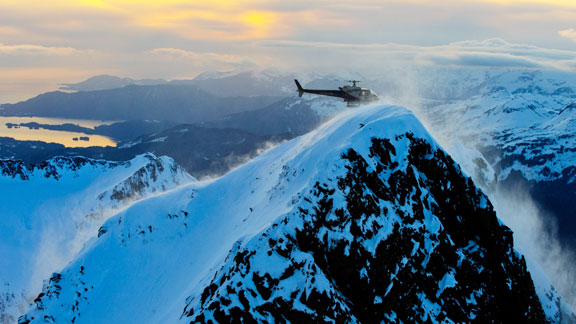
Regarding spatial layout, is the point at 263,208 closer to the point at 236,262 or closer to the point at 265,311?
the point at 236,262

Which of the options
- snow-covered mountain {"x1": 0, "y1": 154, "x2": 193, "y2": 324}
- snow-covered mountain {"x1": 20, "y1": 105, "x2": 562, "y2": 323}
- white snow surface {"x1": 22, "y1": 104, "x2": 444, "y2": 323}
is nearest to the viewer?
snow-covered mountain {"x1": 20, "y1": 105, "x2": 562, "y2": 323}

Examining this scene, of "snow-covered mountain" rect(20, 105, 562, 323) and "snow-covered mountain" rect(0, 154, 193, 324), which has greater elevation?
"snow-covered mountain" rect(20, 105, 562, 323)

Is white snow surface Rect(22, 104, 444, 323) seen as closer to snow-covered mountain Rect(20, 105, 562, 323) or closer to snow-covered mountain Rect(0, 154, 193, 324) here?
snow-covered mountain Rect(20, 105, 562, 323)

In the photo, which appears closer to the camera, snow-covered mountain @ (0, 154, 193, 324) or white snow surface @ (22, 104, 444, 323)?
white snow surface @ (22, 104, 444, 323)

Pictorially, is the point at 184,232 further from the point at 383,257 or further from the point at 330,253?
the point at 383,257

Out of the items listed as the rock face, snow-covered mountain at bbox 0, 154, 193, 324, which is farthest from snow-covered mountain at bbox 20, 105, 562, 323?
snow-covered mountain at bbox 0, 154, 193, 324

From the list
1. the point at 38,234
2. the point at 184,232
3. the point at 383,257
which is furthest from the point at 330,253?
the point at 38,234

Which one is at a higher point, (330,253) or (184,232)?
(330,253)

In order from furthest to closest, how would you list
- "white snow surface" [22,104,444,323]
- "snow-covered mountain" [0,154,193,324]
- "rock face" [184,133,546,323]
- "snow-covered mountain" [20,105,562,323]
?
1. "snow-covered mountain" [0,154,193,324]
2. "white snow surface" [22,104,444,323]
3. "snow-covered mountain" [20,105,562,323]
4. "rock face" [184,133,546,323]

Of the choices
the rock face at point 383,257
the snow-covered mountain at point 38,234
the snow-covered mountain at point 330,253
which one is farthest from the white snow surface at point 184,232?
the snow-covered mountain at point 38,234
